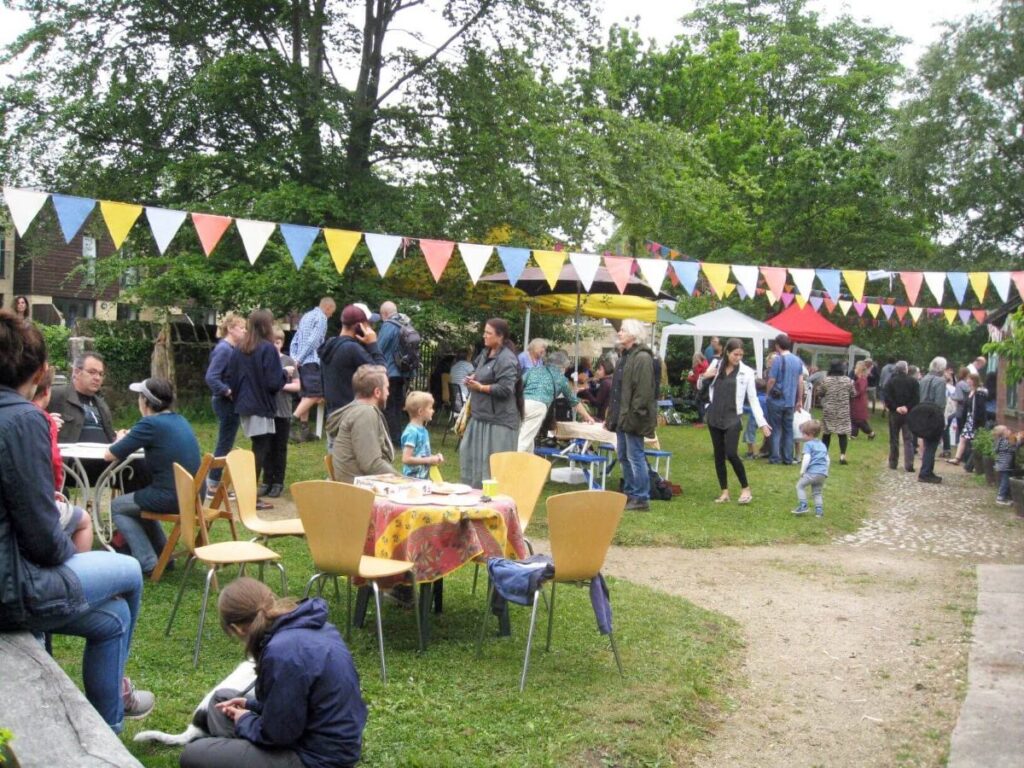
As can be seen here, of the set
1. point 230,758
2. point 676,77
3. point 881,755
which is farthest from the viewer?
point 676,77

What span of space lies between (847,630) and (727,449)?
15.0 ft

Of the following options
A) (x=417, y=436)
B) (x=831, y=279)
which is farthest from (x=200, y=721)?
(x=831, y=279)

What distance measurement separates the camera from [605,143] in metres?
16.8

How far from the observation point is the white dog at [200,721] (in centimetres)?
386

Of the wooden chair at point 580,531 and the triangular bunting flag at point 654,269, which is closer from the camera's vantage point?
the wooden chair at point 580,531

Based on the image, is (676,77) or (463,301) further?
(676,77)

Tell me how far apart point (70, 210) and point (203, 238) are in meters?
1.20

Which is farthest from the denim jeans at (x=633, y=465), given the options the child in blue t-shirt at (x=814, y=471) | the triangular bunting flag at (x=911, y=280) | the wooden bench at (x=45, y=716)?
the wooden bench at (x=45, y=716)

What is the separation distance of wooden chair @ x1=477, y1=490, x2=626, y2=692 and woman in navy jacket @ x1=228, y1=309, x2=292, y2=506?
464 cm

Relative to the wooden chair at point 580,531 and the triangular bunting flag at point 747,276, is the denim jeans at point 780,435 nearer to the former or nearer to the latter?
the triangular bunting flag at point 747,276

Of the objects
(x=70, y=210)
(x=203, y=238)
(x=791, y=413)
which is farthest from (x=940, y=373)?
(x=70, y=210)

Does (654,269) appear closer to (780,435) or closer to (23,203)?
(780,435)

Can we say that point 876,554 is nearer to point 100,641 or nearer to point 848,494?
point 848,494

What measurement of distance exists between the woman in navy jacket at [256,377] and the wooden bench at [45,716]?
19.3 feet
